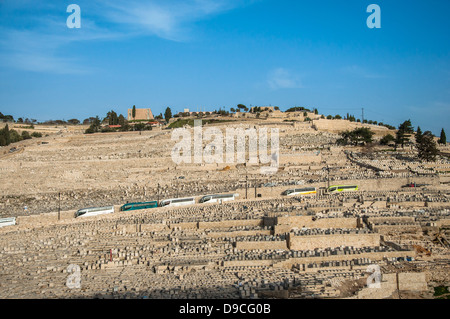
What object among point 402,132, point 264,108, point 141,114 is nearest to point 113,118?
point 141,114

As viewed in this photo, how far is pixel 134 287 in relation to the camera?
10188mm

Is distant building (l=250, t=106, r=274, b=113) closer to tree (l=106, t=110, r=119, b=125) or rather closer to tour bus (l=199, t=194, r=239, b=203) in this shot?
tree (l=106, t=110, r=119, b=125)

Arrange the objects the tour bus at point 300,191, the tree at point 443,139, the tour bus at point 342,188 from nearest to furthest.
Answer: the tour bus at point 300,191 < the tour bus at point 342,188 < the tree at point 443,139

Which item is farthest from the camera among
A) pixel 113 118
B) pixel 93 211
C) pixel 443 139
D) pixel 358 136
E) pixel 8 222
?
pixel 113 118

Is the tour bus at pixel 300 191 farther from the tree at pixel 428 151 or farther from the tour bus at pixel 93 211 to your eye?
the tree at pixel 428 151

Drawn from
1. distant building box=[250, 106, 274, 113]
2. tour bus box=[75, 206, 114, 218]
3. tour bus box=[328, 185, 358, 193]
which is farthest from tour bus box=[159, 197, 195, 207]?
distant building box=[250, 106, 274, 113]

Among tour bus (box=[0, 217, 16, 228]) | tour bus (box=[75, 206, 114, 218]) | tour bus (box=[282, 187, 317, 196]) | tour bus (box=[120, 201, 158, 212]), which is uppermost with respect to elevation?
tour bus (box=[282, 187, 317, 196])

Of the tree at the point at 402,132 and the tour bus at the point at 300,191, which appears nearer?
the tour bus at the point at 300,191

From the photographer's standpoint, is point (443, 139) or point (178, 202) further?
point (443, 139)

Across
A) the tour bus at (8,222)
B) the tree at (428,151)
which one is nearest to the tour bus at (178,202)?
the tour bus at (8,222)

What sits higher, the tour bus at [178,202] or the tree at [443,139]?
the tree at [443,139]

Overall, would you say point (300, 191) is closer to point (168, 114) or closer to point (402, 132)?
point (402, 132)

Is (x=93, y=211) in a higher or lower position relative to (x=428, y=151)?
lower

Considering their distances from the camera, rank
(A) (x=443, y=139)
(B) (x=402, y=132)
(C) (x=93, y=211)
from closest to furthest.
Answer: (C) (x=93, y=211) → (B) (x=402, y=132) → (A) (x=443, y=139)
